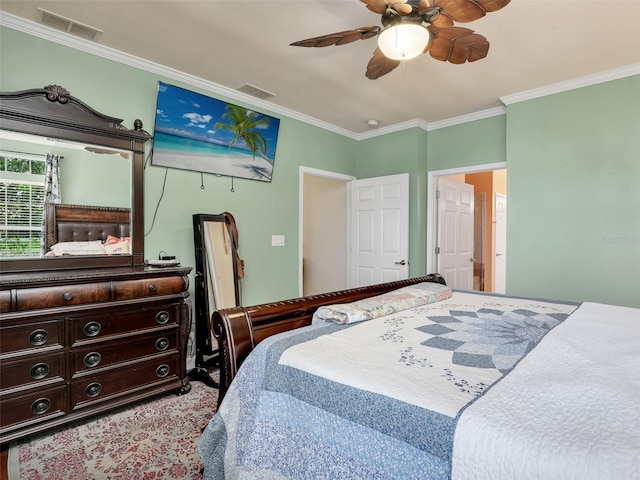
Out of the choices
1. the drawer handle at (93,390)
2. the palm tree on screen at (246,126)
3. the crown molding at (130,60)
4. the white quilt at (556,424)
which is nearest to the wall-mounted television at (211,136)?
the palm tree on screen at (246,126)

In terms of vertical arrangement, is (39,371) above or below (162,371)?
above

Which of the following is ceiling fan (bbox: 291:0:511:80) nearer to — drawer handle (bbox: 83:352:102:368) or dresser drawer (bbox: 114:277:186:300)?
dresser drawer (bbox: 114:277:186:300)

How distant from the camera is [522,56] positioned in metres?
2.64

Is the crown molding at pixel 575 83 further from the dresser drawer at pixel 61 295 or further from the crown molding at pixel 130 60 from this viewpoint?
the dresser drawer at pixel 61 295

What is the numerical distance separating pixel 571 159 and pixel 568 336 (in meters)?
2.41

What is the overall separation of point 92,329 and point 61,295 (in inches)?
11.1

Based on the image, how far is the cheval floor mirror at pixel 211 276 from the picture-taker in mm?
2863

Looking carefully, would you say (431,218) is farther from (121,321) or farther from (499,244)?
(121,321)

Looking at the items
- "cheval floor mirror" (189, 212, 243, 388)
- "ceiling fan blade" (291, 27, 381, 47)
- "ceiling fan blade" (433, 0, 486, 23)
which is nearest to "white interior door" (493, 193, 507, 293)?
"cheval floor mirror" (189, 212, 243, 388)

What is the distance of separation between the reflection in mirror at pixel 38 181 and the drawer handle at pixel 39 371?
71 cm

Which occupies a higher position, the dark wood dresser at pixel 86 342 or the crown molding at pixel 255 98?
the crown molding at pixel 255 98

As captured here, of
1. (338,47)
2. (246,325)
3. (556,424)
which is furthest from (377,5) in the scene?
(556,424)

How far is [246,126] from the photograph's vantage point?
339 cm

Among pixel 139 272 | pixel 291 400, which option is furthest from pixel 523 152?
pixel 139 272
